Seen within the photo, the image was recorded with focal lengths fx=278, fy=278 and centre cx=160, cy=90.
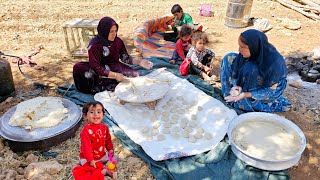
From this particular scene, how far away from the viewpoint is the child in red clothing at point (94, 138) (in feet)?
7.97

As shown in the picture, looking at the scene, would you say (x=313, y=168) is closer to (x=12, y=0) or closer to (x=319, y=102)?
(x=319, y=102)

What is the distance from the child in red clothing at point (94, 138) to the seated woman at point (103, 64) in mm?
1374

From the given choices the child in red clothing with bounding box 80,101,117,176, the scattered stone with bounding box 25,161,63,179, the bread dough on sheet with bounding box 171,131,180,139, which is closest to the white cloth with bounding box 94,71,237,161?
the bread dough on sheet with bounding box 171,131,180,139

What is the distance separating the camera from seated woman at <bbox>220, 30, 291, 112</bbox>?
11.0 feet

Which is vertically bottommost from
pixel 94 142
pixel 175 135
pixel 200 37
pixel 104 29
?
pixel 175 135

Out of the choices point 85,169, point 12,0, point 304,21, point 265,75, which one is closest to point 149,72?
point 265,75

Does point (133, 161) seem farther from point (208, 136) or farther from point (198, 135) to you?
point (208, 136)

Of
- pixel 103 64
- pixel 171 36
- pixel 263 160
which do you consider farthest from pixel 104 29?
pixel 171 36

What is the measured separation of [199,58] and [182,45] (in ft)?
1.74

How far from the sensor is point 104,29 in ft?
12.4

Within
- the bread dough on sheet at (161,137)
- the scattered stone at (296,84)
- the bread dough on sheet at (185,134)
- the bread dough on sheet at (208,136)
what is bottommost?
the bread dough on sheet at (161,137)

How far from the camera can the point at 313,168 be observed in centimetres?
296

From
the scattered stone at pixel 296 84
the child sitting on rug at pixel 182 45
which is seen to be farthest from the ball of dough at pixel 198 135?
the scattered stone at pixel 296 84

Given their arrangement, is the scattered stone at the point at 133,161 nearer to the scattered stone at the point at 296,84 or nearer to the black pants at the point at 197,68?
the black pants at the point at 197,68
